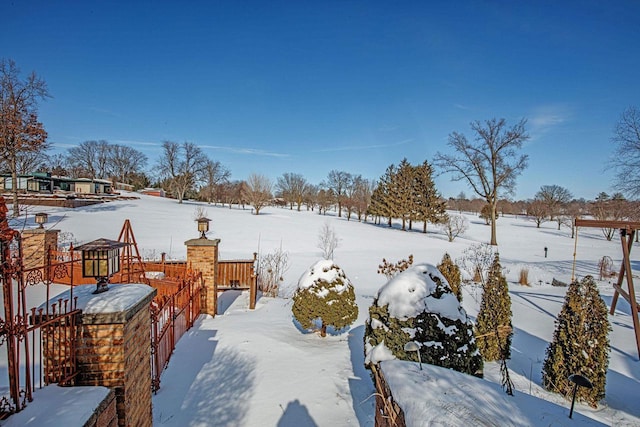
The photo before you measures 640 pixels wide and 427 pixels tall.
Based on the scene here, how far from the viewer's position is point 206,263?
8.66m

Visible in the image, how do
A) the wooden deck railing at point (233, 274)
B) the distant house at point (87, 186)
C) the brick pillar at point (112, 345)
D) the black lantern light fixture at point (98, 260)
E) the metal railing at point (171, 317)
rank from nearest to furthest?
1. the brick pillar at point (112, 345)
2. the black lantern light fixture at point (98, 260)
3. the metal railing at point (171, 317)
4. the wooden deck railing at point (233, 274)
5. the distant house at point (87, 186)

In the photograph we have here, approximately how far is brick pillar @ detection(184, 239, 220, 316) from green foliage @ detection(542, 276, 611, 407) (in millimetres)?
7550

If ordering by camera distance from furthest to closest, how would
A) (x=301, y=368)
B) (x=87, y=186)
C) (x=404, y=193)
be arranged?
(x=87, y=186), (x=404, y=193), (x=301, y=368)

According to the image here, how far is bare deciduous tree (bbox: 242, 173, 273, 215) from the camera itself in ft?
136

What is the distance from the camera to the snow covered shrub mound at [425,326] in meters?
4.36

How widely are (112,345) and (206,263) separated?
6.19 m

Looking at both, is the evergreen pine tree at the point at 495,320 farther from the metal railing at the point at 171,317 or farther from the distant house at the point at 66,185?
the distant house at the point at 66,185

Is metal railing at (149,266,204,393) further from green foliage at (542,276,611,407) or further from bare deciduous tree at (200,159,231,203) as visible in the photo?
bare deciduous tree at (200,159,231,203)

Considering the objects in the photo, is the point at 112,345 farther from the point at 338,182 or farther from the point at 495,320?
the point at 338,182

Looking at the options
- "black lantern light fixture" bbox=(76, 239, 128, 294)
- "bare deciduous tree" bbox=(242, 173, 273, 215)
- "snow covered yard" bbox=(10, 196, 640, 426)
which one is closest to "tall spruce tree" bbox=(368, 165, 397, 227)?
"bare deciduous tree" bbox=(242, 173, 273, 215)

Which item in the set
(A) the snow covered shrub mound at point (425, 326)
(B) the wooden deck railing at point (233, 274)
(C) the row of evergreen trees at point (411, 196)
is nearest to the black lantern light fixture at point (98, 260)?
(A) the snow covered shrub mound at point (425, 326)

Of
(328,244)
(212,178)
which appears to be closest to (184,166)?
(212,178)

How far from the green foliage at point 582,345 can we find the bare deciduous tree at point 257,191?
37605 mm

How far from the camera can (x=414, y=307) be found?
4551mm
